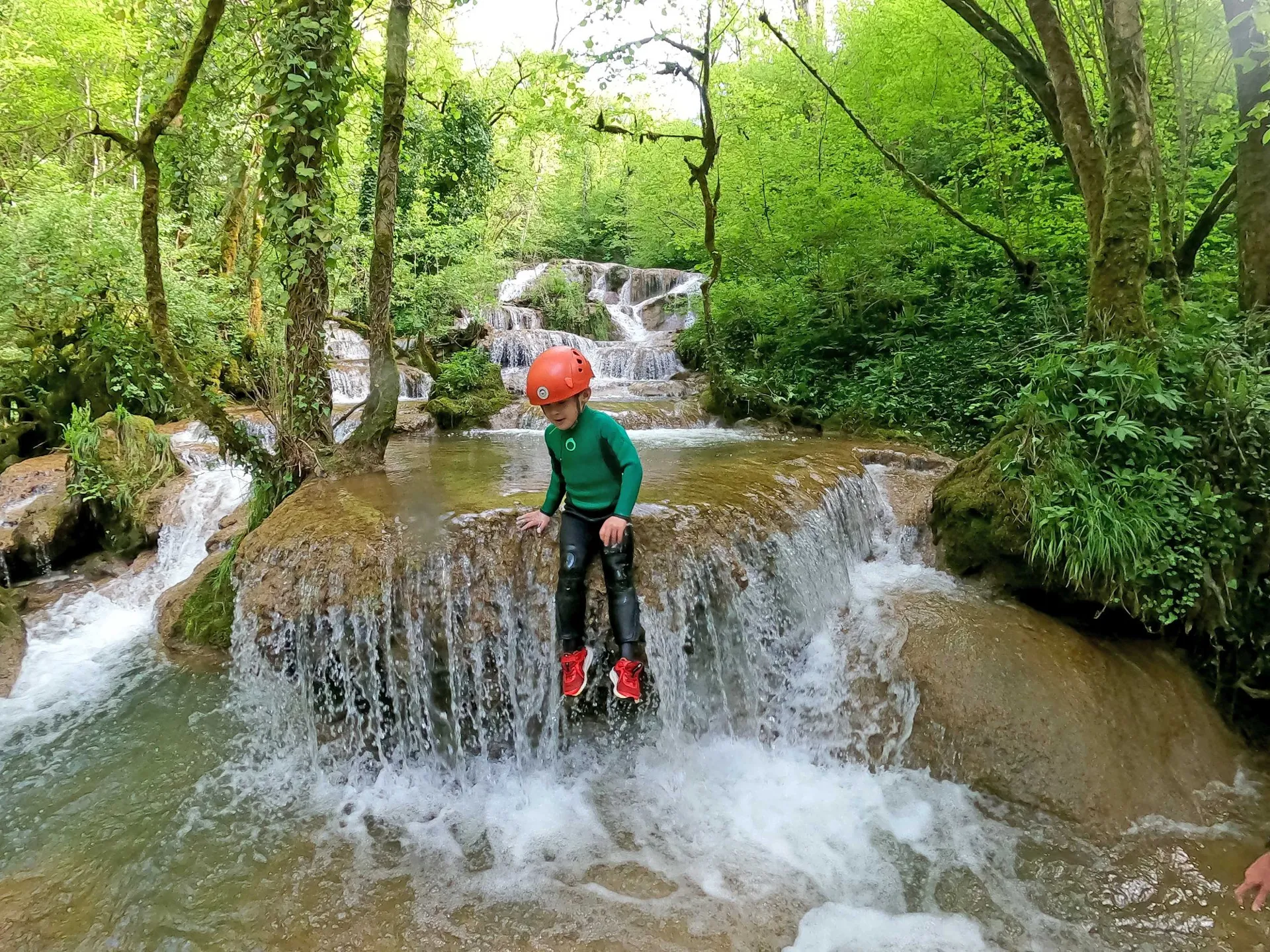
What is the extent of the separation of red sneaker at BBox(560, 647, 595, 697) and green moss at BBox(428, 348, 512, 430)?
736cm

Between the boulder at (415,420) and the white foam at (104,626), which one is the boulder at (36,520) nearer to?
the white foam at (104,626)

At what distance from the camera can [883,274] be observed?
9867 mm

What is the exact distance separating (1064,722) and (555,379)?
3830 mm

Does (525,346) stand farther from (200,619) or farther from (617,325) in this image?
(200,619)

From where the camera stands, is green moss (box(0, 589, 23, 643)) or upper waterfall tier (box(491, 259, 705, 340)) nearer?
green moss (box(0, 589, 23, 643))

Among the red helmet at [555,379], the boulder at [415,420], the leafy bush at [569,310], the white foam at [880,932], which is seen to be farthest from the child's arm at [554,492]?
the leafy bush at [569,310]

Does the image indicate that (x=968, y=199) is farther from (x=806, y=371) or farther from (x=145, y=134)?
(x=145, y=134)

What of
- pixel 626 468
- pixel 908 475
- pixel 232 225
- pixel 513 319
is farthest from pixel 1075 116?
pixel 513 319

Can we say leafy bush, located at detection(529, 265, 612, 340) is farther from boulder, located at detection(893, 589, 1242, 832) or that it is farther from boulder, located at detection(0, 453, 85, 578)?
boulder, located at detection(893, 589, 1242, 832)

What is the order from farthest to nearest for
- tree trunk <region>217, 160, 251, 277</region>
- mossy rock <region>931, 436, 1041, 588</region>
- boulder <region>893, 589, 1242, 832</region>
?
tree trunk <region>217, 160, 251, 277</region> → mossy rock <region>931, 436, 1041, 588</region> → boulder <region>893, 589, 1242, 832</region>

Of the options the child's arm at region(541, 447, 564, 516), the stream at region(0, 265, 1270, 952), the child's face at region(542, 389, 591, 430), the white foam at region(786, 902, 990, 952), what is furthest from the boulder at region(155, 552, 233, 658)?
the white foam at region(786, 902, 990, 952)

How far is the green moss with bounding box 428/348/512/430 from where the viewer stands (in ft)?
34.1

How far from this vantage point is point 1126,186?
489 centimetres

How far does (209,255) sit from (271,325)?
8.32 meters
